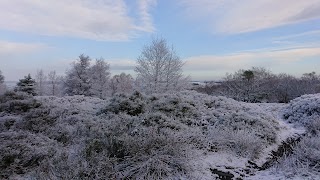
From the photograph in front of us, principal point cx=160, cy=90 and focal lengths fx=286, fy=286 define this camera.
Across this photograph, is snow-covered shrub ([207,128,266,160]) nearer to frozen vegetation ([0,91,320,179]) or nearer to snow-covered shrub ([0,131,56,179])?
frozen vegetation ([0,91,320,179])

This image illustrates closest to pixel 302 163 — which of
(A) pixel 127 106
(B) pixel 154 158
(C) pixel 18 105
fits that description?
(B) pixel 154 158

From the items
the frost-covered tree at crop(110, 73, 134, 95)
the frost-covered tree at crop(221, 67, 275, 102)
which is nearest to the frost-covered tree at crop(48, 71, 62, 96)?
the frost-covered tree at crop(110, 73, 134, 95)

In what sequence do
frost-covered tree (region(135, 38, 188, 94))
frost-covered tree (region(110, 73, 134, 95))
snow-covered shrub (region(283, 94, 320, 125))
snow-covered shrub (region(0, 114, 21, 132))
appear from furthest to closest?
1. frost-covered tree (region(110, 73, 134, 95))
2. frost-covered tree (region(135, 38, 188, 94))
3. snow-covered shrub (region(283, 94, 320, 125))
4. snow-covered shrub (region(0, 114, 21, 132))

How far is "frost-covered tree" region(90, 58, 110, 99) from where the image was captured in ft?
107

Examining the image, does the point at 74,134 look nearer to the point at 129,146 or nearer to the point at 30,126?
the point at 30,126

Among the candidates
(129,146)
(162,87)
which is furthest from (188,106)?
(162,87)

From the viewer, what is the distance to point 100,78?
33812 millimetres

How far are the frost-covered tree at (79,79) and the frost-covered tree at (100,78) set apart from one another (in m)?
0.50

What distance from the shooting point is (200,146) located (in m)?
6.53

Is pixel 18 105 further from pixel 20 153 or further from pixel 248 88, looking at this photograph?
pixel 248 88

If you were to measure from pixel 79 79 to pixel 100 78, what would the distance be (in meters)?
2.47

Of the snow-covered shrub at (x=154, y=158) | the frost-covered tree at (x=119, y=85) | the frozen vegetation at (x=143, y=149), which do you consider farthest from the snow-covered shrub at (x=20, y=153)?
the frost-covered tree at (x=119, y=85)

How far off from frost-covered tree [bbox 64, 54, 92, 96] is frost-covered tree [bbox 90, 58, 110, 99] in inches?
19.6

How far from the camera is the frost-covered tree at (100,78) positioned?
32625 mm
